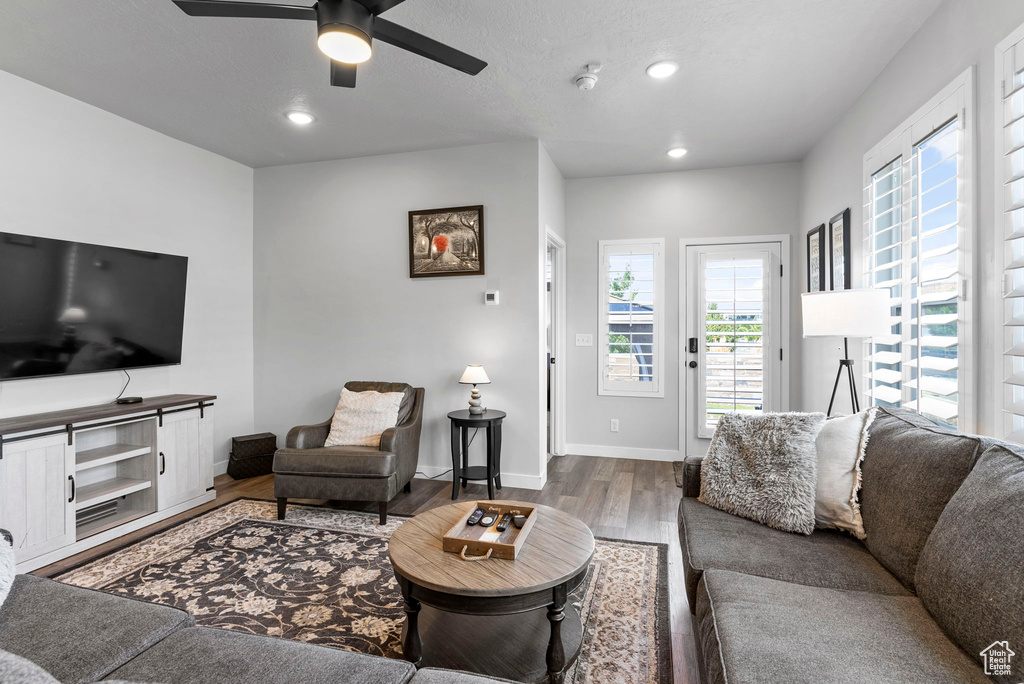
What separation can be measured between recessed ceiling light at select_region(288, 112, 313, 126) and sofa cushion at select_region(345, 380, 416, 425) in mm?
1955

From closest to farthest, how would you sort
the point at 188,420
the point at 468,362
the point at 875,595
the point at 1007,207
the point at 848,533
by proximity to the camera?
the point at 875,595
the point at 1007,207
the point at 848,533
the point at 188,420
the point at 468,362

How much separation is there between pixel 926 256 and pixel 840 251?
3.70 feet

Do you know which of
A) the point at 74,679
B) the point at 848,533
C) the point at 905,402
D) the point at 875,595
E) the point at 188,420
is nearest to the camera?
the point at 74,679

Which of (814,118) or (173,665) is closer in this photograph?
(173,665)

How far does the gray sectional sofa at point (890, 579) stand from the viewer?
→ 1.11 m

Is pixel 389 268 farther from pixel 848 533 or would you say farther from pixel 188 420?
pixel 848 533

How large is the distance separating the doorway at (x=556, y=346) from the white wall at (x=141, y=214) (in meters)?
2.78

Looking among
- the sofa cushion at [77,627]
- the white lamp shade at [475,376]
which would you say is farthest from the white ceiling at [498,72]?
the sofa cushion at [77,627]

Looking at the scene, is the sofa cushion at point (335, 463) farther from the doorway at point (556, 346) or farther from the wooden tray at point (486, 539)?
the doorway at point (556, 346)

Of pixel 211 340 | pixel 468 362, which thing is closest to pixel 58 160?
pixel 211 340

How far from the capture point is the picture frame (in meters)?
4.02

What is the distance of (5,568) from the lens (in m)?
1.22

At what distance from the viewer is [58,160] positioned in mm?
3139

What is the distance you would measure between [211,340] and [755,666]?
14.5 feet
